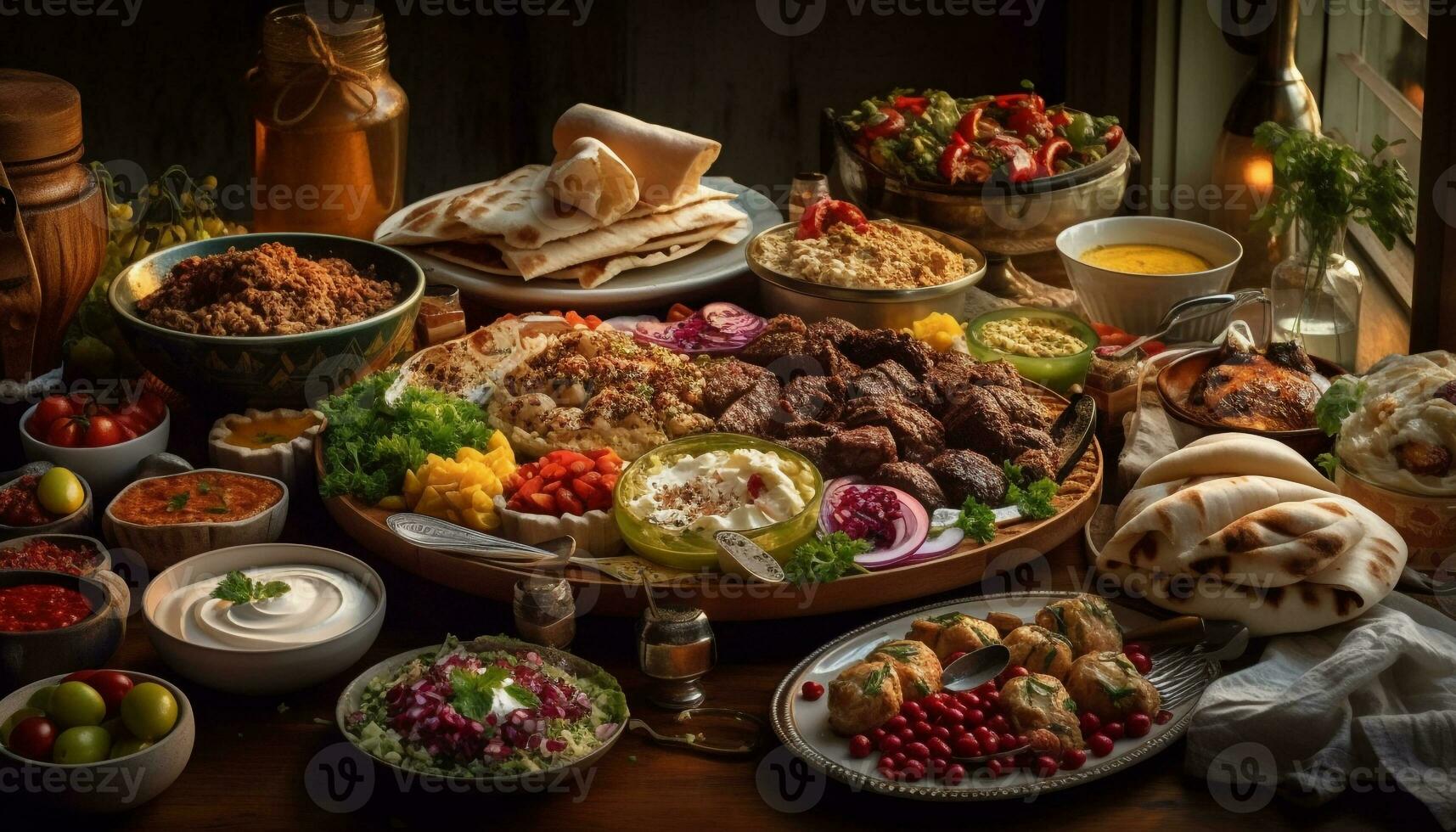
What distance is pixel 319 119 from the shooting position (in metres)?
4.38

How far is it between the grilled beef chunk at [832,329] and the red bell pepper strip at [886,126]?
3.74 ft

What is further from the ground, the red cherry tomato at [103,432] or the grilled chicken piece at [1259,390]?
the red cherry tomato at [103,432]

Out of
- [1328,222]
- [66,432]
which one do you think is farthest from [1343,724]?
[66,432]

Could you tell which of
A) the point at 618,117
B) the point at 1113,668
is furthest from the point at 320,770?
the point at 618,117

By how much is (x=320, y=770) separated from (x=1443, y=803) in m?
1.87

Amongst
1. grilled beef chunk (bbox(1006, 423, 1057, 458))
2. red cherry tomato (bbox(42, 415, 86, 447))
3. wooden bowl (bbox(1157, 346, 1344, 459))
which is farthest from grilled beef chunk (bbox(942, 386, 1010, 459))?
red cherry tomato (bbox(42, 415, 86, 447))

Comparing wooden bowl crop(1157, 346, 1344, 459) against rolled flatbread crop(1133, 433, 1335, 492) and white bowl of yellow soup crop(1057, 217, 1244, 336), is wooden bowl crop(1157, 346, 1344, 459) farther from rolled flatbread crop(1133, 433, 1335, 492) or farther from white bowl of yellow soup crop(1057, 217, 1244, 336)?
white bowl of yellow soup crop(1057, 217, 1244, 336)

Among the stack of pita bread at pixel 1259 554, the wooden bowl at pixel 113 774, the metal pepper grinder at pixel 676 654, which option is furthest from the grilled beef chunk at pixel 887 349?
the wooden bowl at pixel 113 774

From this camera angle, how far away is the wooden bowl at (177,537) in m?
3.06

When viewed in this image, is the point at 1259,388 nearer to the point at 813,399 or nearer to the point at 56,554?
the point at 813,399

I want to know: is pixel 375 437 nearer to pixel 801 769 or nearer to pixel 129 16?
pixel 801 769

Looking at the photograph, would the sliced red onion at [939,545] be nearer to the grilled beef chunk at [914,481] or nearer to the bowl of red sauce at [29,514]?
the grilled beef chunk at [914,481]

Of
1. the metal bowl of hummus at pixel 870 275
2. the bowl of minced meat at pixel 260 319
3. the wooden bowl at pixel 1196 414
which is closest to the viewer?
the wooden bowl at pixel 1196 414

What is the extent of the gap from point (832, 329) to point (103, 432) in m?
1.78
